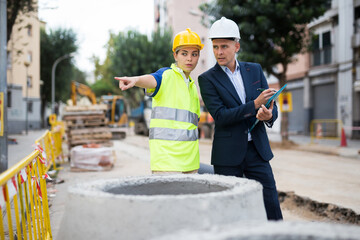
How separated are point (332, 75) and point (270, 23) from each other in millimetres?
8336

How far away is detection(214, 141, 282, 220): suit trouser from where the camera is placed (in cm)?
287

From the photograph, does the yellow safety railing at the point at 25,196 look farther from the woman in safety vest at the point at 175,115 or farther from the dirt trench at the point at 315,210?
the dirt trench at the point at 315,210

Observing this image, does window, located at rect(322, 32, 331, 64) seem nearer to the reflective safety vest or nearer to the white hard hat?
the white hard hat

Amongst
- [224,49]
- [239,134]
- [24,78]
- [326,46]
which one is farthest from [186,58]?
[24,78]

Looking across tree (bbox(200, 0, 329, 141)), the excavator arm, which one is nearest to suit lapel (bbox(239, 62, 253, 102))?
tree (bbox(200, 0, 329, 141))

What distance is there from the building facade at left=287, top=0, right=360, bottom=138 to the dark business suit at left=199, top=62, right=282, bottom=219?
1575cm

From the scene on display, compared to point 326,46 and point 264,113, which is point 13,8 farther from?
point 326,46

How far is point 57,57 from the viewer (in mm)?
38219

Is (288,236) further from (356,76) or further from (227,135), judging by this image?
(356,76)

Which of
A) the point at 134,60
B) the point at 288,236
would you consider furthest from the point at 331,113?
the point at 288,236

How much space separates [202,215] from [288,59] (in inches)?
625

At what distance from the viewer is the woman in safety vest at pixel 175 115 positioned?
2.93 meters

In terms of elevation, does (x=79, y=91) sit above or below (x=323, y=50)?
below

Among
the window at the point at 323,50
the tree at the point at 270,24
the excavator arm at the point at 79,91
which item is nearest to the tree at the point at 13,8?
the excavator arm at the point at 79,91
